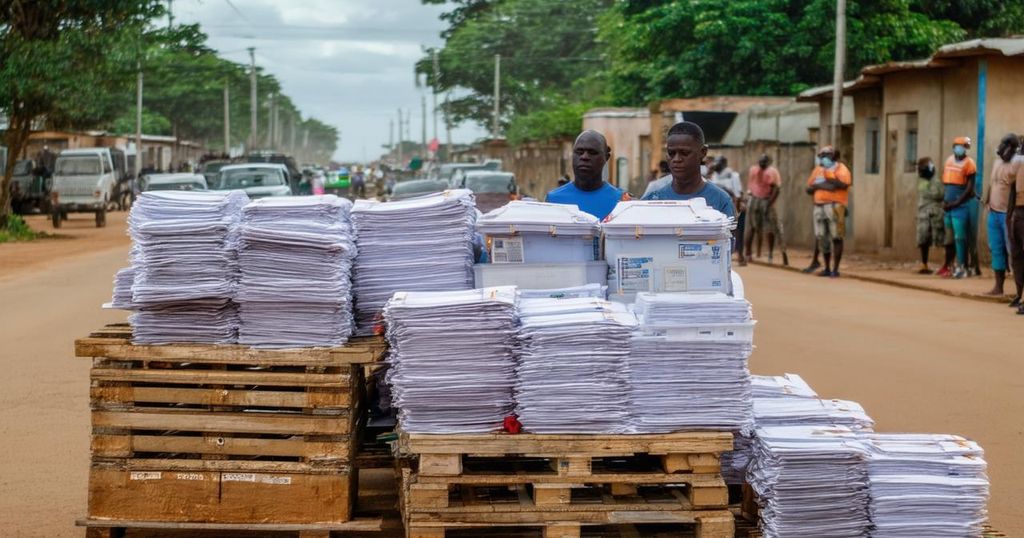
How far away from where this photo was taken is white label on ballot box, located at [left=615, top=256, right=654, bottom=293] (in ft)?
20.9

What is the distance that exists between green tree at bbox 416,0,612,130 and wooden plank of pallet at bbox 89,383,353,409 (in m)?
67.5

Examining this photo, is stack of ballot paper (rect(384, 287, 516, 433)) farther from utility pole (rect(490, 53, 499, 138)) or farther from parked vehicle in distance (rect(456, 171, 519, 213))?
utility pole (rect(490, 53, 499, 138))

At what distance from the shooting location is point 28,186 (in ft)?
154

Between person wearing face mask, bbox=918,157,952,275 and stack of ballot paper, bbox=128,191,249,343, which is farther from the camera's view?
person wearing face mask, bbox=918,157,952,275

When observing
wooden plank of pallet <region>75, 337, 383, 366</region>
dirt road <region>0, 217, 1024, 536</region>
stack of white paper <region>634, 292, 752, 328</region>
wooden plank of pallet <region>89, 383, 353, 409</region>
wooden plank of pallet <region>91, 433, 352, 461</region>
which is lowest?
dirt road <region>0, 217, 1024, 536</region>

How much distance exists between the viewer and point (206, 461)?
6105 millimetres

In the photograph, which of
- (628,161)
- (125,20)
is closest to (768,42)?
(628,161)

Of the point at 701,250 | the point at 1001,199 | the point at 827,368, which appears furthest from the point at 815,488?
the point at 1001,199

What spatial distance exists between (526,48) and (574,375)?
74.9m

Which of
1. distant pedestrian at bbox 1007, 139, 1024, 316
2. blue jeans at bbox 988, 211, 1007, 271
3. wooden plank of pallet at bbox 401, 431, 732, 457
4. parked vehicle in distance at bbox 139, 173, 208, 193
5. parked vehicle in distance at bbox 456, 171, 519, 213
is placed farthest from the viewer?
parked vehicle in distance at bbox 139, 173, 208, 193

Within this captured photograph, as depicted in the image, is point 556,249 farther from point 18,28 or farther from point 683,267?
point 18,28

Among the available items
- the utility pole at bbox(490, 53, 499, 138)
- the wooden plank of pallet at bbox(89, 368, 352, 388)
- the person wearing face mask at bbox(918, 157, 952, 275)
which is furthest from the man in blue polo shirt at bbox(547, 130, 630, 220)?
the utility pole at bbox(490, 53, 499, 138)

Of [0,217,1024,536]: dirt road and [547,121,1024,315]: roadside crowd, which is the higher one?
[547,121,1024,315]: roadside crowd

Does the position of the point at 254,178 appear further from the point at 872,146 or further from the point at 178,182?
the point at 872,146
